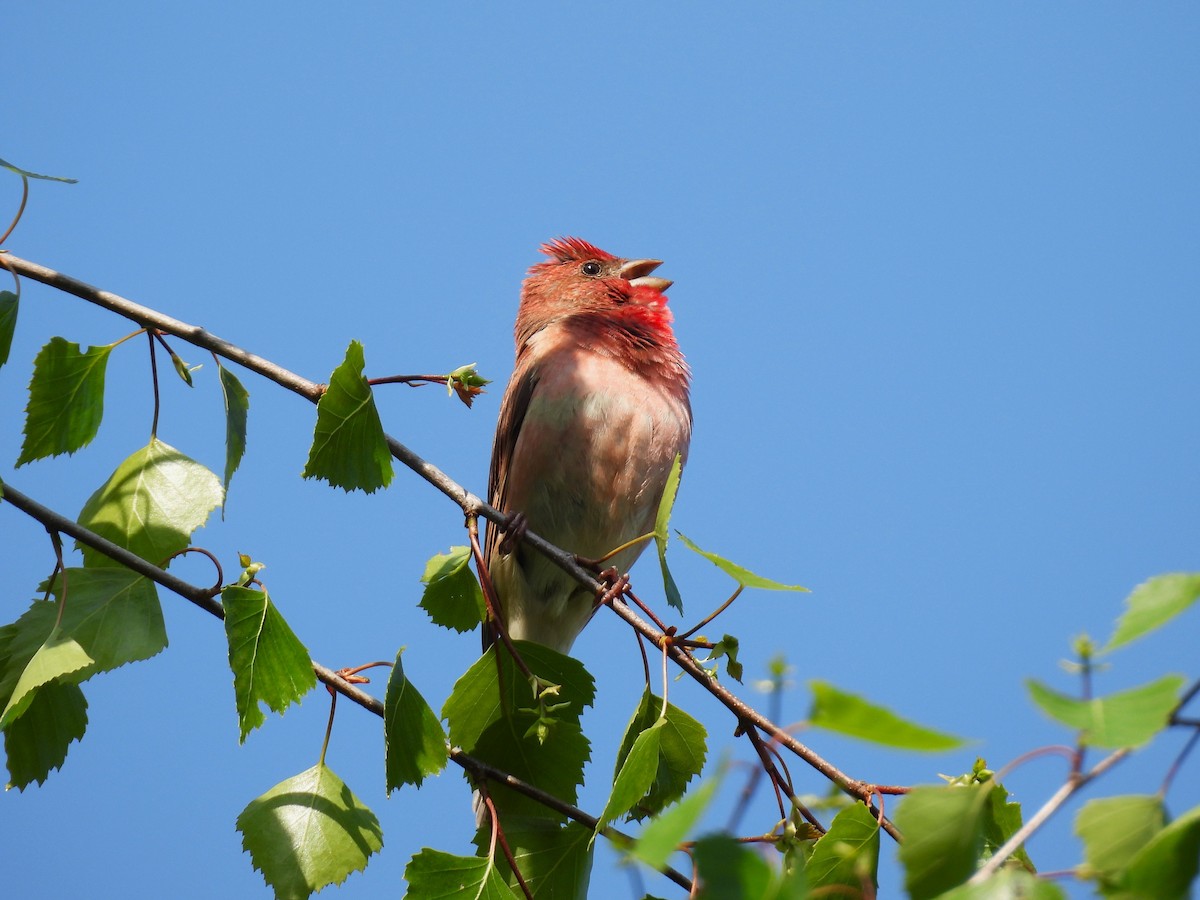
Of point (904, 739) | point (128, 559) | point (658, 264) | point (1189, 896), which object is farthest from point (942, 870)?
point (658, 264)

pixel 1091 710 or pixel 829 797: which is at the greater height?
pixel 829 797

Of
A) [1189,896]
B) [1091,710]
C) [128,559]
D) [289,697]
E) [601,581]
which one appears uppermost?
[601,581]

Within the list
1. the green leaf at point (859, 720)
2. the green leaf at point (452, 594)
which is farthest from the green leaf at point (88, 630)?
the green leaf at point (859, 720)

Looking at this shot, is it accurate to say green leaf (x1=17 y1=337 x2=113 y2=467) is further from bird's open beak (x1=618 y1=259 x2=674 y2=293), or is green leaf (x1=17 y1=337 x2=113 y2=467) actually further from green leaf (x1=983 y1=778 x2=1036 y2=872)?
bird's open beak (x1=618 y1=259 x2=674 y2=293)

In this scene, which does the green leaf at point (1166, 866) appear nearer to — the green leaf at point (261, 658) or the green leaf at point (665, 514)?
the green leaf at point (665, 514)

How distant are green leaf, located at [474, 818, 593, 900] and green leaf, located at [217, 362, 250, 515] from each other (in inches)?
59.2

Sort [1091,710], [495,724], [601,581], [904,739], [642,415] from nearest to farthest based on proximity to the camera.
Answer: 1. [904,739]
2. [1091,710]
3. [495,724]
4. [601,581]
5. [642,415]

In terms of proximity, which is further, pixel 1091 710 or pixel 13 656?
pixel 13 656

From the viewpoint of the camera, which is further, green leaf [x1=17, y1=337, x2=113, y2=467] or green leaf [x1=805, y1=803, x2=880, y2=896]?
green leaf [x1=17, y1=337, x2=113, y2=467]

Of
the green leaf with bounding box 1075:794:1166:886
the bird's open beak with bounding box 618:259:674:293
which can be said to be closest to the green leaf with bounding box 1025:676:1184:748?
the green leaf with bounding box 1075:794:1166:886

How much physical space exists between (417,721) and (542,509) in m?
2.92

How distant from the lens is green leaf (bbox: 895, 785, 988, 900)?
2051mm

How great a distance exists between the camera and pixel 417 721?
3404 millimetres

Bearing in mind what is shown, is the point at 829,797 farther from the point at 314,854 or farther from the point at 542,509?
the point at 542,509
